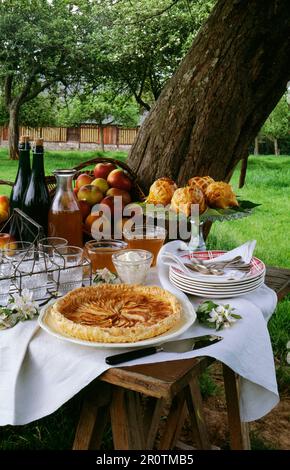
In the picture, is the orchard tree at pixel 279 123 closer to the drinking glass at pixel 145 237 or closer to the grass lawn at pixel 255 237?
the grass lawn at pixel 255 237

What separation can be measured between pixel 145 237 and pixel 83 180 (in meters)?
0.61

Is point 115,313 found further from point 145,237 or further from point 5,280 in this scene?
point 145,237

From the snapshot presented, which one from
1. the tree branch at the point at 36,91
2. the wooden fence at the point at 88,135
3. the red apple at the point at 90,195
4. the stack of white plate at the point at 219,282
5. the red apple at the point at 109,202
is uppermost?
the tree branch at the point at 36,91

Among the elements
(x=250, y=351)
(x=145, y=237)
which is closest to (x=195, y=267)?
(x=145, y=237)

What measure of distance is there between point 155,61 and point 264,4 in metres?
10.4

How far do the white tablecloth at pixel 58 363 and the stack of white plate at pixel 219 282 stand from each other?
0.45ft

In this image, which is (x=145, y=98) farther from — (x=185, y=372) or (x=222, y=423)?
(x=185, y=372)

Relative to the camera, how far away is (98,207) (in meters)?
2.06

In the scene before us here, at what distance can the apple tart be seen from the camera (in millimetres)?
1177

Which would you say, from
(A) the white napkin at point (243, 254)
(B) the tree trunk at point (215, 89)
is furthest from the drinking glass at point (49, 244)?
(B) the tree trunk at point (215, 89)

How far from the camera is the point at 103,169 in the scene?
2338mm

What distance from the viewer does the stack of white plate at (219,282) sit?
1.47 metres

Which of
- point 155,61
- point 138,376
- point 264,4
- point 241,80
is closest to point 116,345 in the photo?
point 138,376

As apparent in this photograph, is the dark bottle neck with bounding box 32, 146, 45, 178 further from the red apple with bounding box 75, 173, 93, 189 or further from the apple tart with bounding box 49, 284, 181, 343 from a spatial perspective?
the apple tart with bounding box 49, 284, 181, 343
